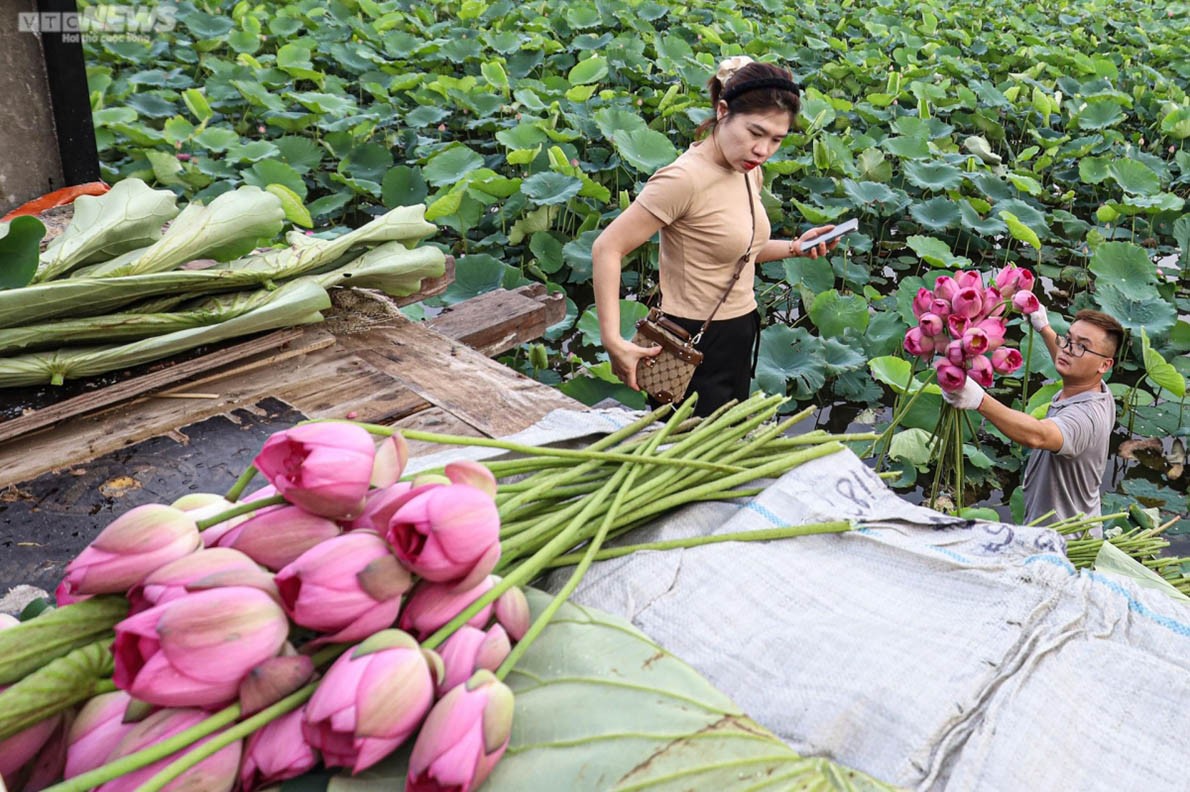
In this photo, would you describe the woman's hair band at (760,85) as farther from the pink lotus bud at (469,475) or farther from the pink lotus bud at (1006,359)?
the pink lotus bud at (469,475)

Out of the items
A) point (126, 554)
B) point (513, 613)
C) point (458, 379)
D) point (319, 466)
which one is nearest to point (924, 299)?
point (458, 379)

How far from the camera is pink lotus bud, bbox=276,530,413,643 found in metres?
0.57

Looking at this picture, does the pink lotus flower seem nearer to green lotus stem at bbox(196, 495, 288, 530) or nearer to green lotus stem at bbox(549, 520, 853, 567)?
green lotus stem at bbox(549, 520, 853, 567)

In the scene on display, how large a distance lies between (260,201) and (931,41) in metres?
7.91

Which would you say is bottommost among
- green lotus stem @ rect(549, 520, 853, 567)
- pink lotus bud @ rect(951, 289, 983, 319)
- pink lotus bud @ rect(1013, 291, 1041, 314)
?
pink lotus bud @ rect(1013, 291, 1041, 314)

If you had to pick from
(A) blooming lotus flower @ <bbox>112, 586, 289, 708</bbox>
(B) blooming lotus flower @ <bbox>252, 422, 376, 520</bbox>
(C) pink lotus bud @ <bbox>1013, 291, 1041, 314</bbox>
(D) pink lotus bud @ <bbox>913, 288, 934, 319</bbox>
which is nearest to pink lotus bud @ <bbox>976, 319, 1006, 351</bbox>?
(D) pink lotus bud @ <bbox>913, 288, 934, 319</bbox>

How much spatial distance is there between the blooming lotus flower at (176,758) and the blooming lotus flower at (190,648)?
0.06ft

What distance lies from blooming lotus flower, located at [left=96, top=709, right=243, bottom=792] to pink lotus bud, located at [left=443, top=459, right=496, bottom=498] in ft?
0.76

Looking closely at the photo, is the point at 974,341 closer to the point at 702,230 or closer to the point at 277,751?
the point at 702,230

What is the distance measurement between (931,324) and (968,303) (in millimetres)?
79

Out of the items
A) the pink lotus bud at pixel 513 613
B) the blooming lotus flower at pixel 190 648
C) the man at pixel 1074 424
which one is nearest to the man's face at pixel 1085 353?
the man at pixel 1074 424

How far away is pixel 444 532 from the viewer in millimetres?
590

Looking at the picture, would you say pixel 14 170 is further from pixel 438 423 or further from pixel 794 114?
pixel 794 114

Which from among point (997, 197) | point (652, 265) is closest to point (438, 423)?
point (652, 265)
